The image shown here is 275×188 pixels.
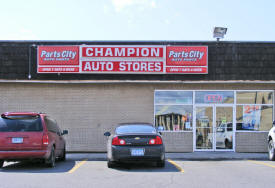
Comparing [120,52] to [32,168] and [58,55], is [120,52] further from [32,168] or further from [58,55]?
[32,168]

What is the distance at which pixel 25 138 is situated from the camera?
34.6 feet

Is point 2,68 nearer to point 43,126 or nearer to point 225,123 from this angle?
point 43,126

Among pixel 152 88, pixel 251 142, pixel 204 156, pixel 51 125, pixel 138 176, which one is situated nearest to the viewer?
pixel 138 176

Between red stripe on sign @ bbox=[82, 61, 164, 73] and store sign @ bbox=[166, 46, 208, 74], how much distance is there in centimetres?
55

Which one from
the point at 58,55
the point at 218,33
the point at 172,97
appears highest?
the point at 218,33

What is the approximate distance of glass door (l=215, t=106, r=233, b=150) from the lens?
16594mm

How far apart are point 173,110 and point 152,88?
135cm

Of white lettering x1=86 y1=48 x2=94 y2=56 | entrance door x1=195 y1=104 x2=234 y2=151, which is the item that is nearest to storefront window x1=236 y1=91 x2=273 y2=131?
entrance door x1=195 y1=104 x2=234 y2=151

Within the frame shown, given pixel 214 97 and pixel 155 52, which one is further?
pixel 214 97

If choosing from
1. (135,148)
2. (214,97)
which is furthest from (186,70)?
(135,148)

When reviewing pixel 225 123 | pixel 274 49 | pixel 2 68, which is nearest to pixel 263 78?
pixel 274 49

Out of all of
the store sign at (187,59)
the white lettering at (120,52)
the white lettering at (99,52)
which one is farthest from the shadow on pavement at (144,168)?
the white lettering at (99,52)

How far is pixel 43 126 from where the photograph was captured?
35.8ft

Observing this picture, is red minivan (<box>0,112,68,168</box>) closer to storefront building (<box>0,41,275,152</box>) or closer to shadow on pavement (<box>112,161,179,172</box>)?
shadow on pavement (<box>112,161,179,172</box>)
